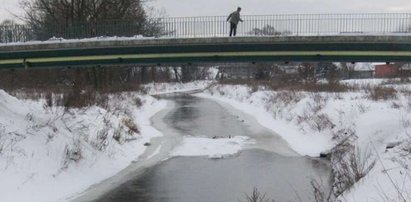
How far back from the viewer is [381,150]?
42.8 ft

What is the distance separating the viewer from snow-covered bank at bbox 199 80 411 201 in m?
9.26

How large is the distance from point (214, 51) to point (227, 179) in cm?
998

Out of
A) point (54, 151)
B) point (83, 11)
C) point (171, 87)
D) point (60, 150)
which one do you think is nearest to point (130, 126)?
point (60, 150)

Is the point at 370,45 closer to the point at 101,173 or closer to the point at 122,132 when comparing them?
the point at 122,132

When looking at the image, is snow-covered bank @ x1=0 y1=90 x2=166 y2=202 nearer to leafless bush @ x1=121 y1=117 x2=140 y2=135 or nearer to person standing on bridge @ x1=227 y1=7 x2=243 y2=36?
leafless bush @ x1=121 y1=117 x2=140 y2=135

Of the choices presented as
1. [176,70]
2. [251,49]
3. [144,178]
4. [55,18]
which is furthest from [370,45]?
[176,70]

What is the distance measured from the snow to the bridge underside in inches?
135

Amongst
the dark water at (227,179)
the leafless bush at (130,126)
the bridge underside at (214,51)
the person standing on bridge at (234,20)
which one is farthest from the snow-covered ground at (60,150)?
the person standing on bridge at (234,20)

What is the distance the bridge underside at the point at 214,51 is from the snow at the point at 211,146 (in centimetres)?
343

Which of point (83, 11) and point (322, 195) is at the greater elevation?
point (83, 11)

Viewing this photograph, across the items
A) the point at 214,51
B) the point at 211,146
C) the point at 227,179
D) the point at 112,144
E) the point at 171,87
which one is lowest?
the point at 171,87

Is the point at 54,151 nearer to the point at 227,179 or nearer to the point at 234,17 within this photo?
the point at 227,179

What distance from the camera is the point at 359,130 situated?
16.7 m

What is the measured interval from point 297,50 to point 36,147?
12.8m
